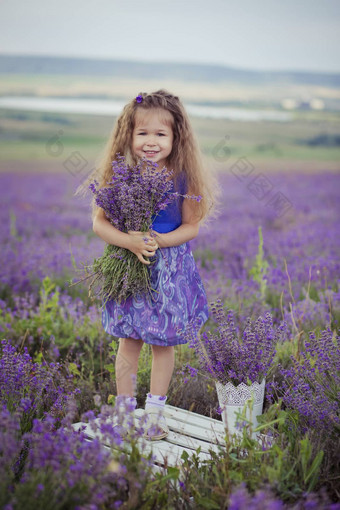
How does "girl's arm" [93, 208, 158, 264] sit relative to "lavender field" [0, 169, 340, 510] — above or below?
above

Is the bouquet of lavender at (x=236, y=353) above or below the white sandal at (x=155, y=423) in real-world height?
above

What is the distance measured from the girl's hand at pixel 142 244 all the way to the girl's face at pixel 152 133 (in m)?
0.44

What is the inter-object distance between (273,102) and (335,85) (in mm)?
2422

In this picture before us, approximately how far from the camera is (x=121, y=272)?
8.48 ft

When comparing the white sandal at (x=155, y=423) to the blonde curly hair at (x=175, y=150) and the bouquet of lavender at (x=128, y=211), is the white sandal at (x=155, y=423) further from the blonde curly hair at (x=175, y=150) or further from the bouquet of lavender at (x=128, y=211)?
the blonde curly hair at (x=175, y=150)

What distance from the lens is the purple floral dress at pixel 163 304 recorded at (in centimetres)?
259

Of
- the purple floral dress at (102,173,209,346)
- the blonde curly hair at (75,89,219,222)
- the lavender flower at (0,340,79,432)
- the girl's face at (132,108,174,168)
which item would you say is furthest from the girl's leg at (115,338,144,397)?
the girl's face at (132,108,174,168)

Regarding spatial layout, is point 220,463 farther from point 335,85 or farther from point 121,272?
point 335,85

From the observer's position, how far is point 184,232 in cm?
271

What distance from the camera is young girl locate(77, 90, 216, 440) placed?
2596mm

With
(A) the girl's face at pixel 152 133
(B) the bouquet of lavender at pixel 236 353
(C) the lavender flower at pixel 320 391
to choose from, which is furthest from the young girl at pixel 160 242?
(C) the lavender flower at pixel 320 391

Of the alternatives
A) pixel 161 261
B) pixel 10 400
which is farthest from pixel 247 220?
pixel 10 400

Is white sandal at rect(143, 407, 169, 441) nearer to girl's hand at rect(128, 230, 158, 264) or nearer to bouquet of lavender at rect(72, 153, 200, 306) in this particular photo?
bouquet of lavender at rect(72, 153, 200, 306)

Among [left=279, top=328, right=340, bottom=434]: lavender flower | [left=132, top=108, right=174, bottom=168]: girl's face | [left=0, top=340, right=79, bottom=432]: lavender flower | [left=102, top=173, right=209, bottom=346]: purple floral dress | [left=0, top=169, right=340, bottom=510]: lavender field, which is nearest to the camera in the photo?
[left=0, top=169, right=340, bottom=510]: lavender field
